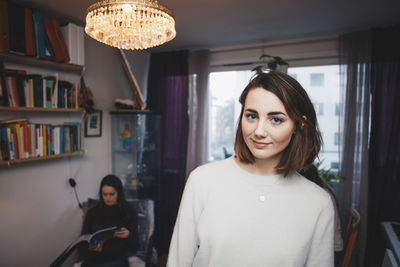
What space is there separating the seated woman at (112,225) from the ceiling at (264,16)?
5.35ft

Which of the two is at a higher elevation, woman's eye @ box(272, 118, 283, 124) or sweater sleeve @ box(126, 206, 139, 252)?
woman's eye @ box(272, 118, 283, 124)

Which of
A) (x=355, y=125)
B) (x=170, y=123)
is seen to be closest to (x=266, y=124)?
(x=355, y=125)

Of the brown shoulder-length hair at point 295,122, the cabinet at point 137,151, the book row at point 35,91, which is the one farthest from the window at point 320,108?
the book row at point 35,91

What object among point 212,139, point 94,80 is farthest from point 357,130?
point 94,80

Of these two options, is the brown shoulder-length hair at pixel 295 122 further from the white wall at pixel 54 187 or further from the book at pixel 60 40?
the white wall at pixel 54 187

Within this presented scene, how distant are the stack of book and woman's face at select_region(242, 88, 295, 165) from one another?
1.81 m

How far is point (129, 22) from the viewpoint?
1.14 meters

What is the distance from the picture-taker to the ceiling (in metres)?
1.93

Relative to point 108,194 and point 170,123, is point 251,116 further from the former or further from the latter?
point 170,123

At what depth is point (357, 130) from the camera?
256 centimetres

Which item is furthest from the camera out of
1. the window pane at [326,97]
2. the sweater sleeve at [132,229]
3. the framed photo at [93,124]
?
the window pane at [326,97]

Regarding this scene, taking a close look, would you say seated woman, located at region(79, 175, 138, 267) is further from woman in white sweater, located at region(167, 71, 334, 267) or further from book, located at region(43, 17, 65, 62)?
woman in white sweater, located at region(167, 71, 334, 267)

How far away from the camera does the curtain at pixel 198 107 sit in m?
3.16

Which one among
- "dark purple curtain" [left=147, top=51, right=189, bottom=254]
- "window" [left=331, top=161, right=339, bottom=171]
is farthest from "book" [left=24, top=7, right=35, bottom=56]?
"window" [left=331, top=161, right=339, bottom=171]
